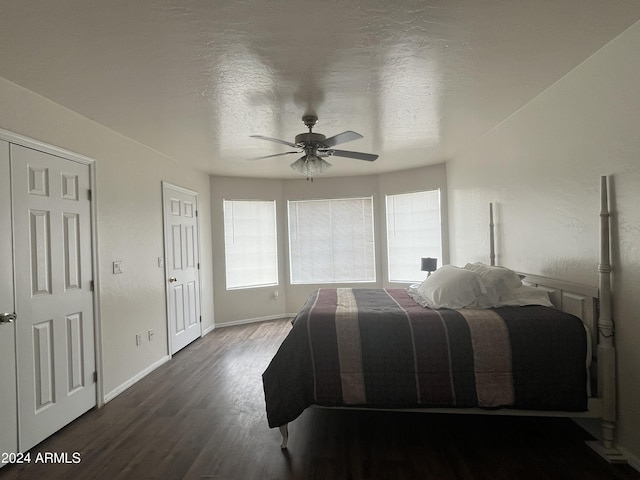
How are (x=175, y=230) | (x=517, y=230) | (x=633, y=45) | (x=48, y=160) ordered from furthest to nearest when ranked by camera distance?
(x=175, y=230) < (x=517, y=230) < (x=48, y=160) < (x=633, y=45)

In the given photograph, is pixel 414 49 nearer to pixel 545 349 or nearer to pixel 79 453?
pixel 545 349

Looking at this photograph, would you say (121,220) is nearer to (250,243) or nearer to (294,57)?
(294,57)

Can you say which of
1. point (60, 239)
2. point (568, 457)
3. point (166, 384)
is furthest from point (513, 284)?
point (60, 239)

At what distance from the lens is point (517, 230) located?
3.27 meters

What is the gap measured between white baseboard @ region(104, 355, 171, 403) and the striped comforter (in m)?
1.78

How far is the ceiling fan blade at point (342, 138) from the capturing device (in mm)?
2582

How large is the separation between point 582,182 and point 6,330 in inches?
154

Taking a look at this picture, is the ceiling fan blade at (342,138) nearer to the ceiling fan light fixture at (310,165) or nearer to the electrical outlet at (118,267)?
the ceiling fan light fixture at (310,165)

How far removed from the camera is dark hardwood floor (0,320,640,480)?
204 centimetres

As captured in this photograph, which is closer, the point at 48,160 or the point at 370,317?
the point at 370,317

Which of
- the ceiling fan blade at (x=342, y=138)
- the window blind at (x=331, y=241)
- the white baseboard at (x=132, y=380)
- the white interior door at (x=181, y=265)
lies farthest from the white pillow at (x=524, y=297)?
the white interior door at (x=181, y=265)

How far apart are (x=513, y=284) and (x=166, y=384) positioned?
329 cm

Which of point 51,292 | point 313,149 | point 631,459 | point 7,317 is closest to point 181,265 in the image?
point 51,292

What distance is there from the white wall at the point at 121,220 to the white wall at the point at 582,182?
3781 mm
